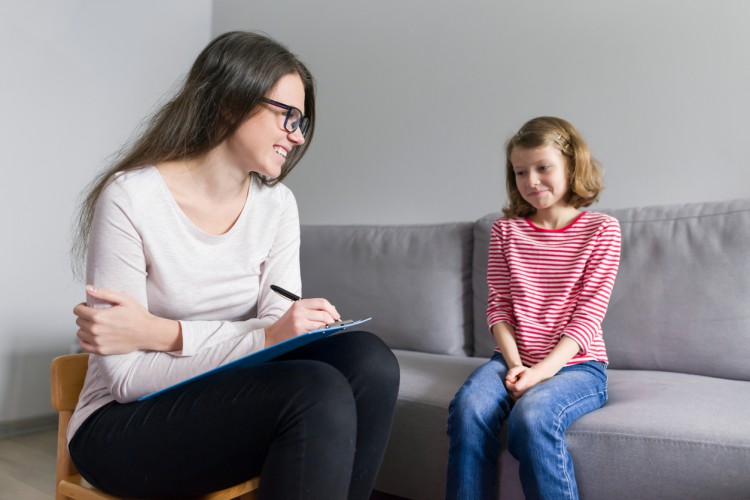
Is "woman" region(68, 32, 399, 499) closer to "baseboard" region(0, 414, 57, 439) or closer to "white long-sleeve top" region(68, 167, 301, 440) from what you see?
"white long-sleeve top" region(68, 167, 301, 440)

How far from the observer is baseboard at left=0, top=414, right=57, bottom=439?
8.16 ft

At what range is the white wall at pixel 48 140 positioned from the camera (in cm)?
247

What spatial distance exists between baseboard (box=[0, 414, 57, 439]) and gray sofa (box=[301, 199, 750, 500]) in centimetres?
122

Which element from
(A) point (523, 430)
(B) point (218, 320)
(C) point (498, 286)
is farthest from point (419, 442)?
(B) point (218, 320)

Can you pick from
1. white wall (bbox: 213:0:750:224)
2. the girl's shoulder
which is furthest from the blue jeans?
white wall (bbox: 213:0:750:224)

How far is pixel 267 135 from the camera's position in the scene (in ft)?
3.94

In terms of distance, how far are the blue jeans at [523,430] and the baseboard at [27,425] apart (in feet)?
6.18

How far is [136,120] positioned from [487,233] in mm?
1790

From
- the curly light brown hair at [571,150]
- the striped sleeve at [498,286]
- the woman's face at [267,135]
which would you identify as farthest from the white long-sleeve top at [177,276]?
the curly light brown hair at [571,150]

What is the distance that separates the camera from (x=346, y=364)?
3.57 ft

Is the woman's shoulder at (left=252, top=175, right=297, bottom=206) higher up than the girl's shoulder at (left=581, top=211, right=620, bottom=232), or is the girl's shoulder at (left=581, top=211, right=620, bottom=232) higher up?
the woman's shoulder at (left=252, top=175, right=297, bottom=206)

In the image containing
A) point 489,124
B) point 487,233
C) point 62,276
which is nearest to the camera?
point 487,233

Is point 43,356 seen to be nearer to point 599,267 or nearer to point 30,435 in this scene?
point 30,435

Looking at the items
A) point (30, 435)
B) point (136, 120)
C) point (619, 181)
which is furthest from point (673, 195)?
point (30, 435)
